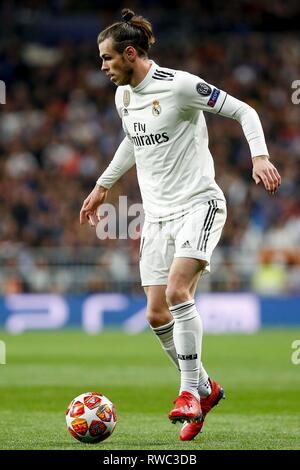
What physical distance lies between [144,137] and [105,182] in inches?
26.0

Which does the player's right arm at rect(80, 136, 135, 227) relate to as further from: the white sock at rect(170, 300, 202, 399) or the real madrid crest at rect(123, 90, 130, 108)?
the white sock at rect(170, 300, 202, 399)

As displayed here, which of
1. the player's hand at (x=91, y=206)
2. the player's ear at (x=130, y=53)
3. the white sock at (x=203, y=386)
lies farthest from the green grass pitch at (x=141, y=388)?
the player's ear at (x=130, y=53)

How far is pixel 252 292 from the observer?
1966cm

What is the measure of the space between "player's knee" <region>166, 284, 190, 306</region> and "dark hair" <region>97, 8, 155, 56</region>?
153 centimetres

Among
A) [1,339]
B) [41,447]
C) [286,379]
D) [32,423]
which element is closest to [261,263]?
[1,339]

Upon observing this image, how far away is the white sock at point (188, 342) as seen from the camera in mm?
6520

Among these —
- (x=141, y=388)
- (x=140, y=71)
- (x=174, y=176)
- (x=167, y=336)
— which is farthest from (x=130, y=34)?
(x=141, y=388)

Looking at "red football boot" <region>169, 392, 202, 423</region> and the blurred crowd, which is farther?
the blurred crowd

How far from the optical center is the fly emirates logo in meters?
6.81

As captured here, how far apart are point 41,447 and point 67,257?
1363 centimetres

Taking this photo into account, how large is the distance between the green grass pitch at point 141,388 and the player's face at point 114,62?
2.26m

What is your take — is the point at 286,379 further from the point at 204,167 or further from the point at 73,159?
the point at 73,159

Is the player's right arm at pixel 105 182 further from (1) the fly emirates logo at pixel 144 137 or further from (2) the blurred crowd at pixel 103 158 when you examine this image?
(2) the blurred crowd at pixel 103 158

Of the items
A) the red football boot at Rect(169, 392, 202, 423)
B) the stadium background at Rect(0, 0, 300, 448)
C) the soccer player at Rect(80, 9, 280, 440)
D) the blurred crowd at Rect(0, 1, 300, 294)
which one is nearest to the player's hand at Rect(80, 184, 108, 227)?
the soccer player at Rect(80, 9, 280, 440)
